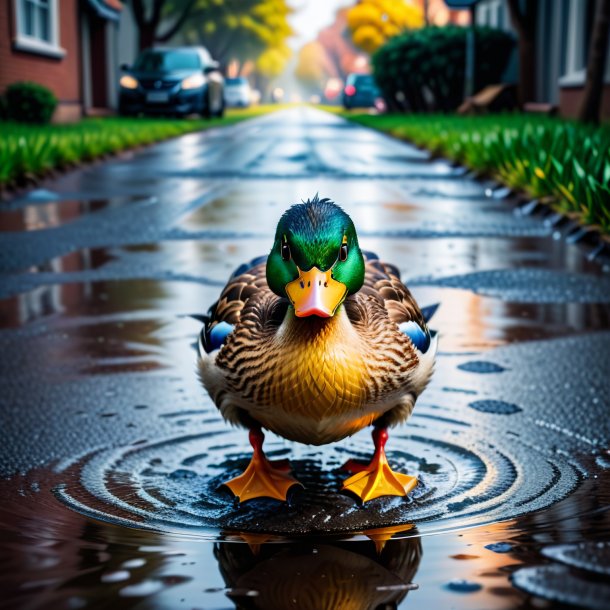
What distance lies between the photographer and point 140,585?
→ 266 centimetres

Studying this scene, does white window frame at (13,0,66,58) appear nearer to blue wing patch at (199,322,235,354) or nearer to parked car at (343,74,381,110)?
blue wing patch at (199,322,235,354)

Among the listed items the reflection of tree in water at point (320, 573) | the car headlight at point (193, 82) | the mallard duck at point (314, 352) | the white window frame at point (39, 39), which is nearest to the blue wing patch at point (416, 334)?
the mallard duck at point (314, 352)

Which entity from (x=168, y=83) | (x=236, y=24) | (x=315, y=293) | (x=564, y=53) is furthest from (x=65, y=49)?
→ (x=236, y=24)

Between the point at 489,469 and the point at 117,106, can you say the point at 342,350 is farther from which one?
the point at 117,106

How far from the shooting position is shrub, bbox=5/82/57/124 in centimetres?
2141

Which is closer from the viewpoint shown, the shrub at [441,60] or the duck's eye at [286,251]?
the duck's eye at [286,251]

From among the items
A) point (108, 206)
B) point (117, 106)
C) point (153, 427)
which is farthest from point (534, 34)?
point (153, 427)

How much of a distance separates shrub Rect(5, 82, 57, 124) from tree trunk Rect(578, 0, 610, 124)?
9932 mm

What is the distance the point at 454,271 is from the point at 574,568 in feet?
16.7

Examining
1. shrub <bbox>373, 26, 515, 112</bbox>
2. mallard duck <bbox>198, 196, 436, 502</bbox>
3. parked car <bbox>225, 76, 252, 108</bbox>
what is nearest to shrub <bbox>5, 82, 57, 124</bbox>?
shrub <bbox>373, 26, 515, 112</bbox>

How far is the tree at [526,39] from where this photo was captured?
26938 mm

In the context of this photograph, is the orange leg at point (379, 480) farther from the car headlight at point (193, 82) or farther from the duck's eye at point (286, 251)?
the car headlight at point (193, 82)

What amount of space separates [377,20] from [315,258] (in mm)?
72890

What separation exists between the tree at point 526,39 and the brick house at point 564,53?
41cm
